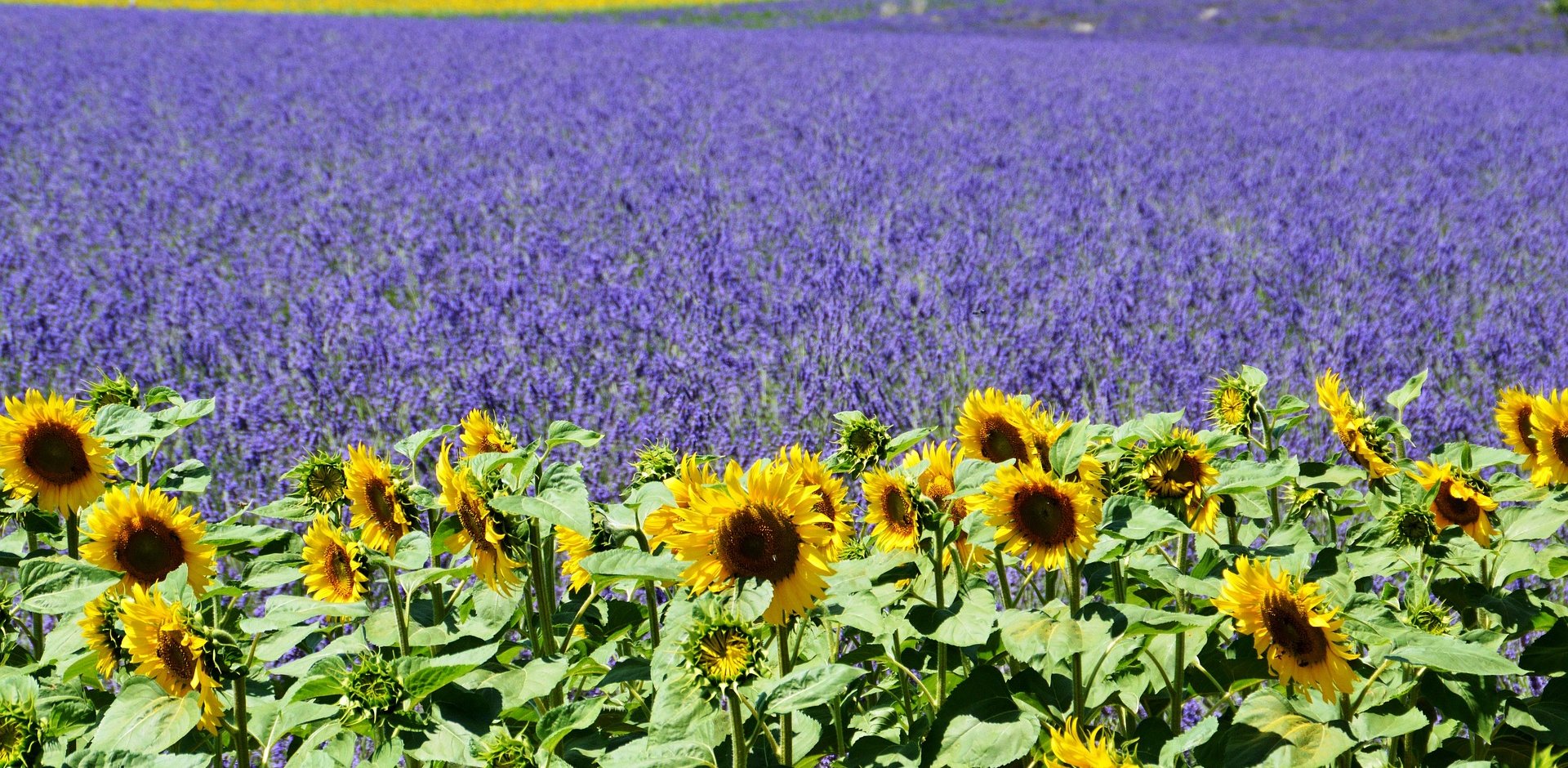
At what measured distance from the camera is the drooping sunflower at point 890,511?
1.06 metres

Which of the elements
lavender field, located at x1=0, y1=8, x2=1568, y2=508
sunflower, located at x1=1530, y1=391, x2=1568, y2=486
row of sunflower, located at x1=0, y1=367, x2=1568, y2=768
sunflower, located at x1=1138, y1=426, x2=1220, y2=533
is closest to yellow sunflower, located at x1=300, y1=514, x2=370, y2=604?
row of sunflower, located at x1=0, y1=367, x2=1568, y2=768

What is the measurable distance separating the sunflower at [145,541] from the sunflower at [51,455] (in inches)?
1.6

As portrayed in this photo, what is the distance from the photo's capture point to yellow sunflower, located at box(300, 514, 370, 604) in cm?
109

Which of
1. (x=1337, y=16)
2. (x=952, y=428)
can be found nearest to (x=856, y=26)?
(x=1337, y=16)

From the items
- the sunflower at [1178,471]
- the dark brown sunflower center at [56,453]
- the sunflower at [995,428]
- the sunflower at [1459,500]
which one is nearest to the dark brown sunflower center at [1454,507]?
the sunflower at [1459,500]

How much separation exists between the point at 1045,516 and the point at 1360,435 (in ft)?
1.73

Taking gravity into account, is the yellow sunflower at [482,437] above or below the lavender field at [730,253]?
above

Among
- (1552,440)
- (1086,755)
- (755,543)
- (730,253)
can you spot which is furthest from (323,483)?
(730,253)

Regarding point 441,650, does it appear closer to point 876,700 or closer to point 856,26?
point 876,700

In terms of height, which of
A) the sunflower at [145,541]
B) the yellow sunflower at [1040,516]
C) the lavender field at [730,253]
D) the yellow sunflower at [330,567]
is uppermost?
the yellow sunflower at [1040,516]

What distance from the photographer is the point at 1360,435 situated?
50.0 inches

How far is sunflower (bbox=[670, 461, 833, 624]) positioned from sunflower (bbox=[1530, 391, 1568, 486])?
0.83m

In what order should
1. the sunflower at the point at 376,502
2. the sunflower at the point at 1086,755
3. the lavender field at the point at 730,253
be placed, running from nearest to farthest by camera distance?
the sunflower at the point at 1086,755, the sunflower at the point at 376,502, the lavender field at the point at 730,253

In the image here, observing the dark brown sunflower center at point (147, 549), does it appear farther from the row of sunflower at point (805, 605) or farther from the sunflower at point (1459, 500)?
the sunflower at point (1459, 500)
